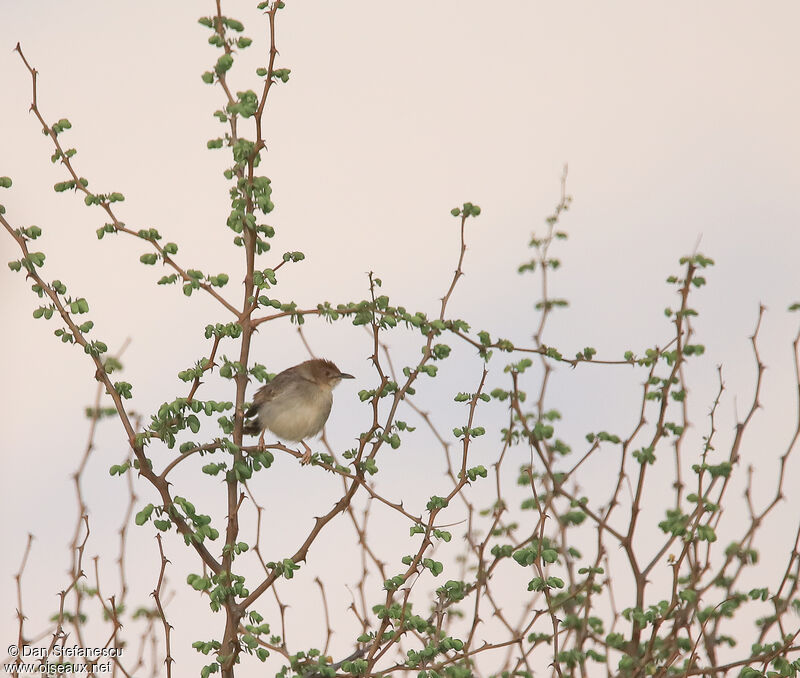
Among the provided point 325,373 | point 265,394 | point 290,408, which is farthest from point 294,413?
point 325,373

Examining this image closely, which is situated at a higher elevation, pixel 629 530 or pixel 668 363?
pixel 668 363

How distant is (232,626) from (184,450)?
989 mm

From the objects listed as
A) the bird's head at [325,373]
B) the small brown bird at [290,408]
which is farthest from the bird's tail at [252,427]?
the bird's head at [325,373]

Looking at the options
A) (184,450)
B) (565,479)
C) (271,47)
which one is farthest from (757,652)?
(271,47)

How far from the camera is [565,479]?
6441 millimetres

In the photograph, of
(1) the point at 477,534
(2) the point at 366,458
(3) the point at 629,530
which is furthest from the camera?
(1) the point at 477,534

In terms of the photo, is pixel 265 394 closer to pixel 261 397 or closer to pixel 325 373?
pixel 261 397

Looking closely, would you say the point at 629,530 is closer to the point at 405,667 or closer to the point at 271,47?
the point at 405,667

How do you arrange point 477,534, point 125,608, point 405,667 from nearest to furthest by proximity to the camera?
point 405,667 < point 125,608 < point 477,534

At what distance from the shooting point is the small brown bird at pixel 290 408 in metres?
7.75

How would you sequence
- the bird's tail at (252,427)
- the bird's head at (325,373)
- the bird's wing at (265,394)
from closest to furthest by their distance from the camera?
the bird's wing at (265,394) → the bird's tail at (252,427) → the bird's head at (325,373)

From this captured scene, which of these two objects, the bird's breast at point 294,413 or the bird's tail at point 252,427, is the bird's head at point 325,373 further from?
the bird's tail at point 252,427

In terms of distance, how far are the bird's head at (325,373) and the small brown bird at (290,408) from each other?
0.11m

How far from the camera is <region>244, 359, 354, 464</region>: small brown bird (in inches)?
305
